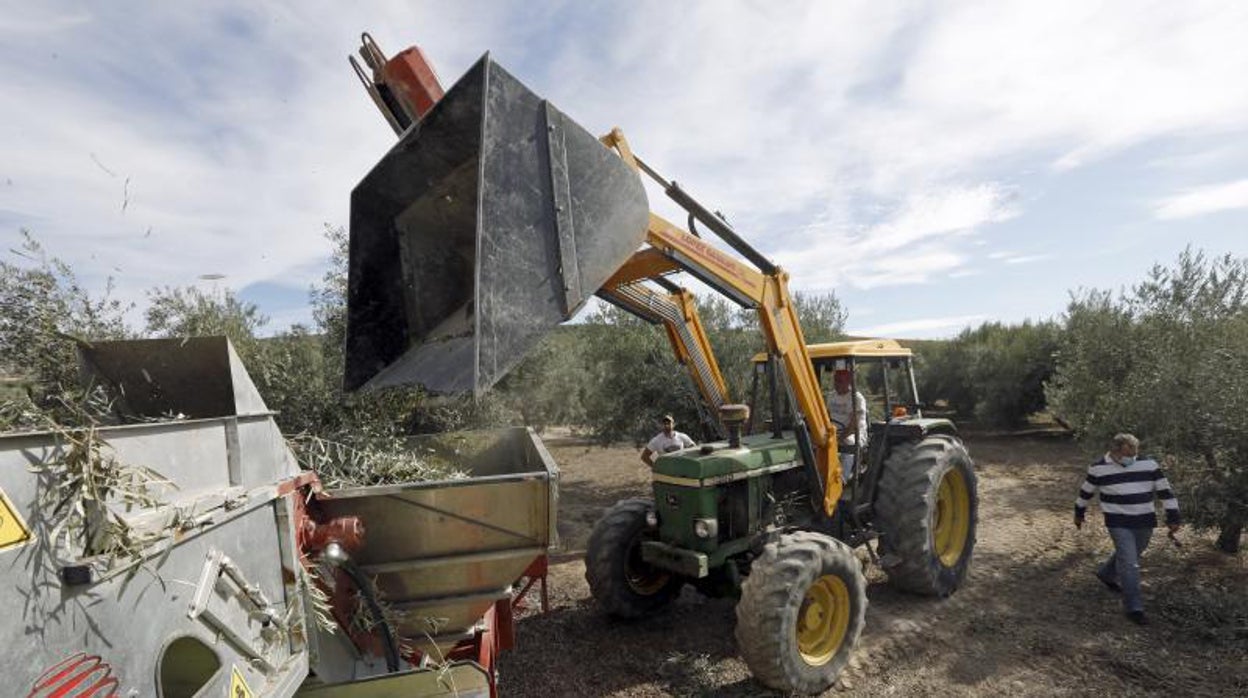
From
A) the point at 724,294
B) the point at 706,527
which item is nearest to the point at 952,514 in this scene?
the point at 706,527

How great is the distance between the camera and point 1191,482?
20.4ft

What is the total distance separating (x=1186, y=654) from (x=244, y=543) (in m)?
6.37

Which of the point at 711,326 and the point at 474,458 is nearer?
the point at 474,458

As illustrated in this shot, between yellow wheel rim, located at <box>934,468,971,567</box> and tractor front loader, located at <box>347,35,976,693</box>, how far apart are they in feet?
0.07

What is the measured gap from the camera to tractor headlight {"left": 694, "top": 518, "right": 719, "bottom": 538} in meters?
4.73

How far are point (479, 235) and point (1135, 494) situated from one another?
6189 millimetres

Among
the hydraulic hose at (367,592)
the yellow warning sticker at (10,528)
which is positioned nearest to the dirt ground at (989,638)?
the hydraulic hose at (367,592)

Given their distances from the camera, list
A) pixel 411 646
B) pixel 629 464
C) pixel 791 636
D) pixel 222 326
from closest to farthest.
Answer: pixel 411 646 < pixel 791 636 < pixel 222 326 < pixel 629 464

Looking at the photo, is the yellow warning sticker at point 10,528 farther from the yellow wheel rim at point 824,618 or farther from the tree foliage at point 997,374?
the tree foliage at point 997,374

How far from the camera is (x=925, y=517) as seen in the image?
18.0 ft

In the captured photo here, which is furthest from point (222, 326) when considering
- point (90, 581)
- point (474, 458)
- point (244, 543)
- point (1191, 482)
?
point (1191, 482)

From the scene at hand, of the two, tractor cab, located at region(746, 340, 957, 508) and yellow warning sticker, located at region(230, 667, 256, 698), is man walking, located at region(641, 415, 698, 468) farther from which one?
yellow warning sticker, located at region(230, 667, 256, 698)

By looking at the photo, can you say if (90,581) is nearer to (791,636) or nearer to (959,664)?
(791,636)

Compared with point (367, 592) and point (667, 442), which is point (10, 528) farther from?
point (667, 442)
